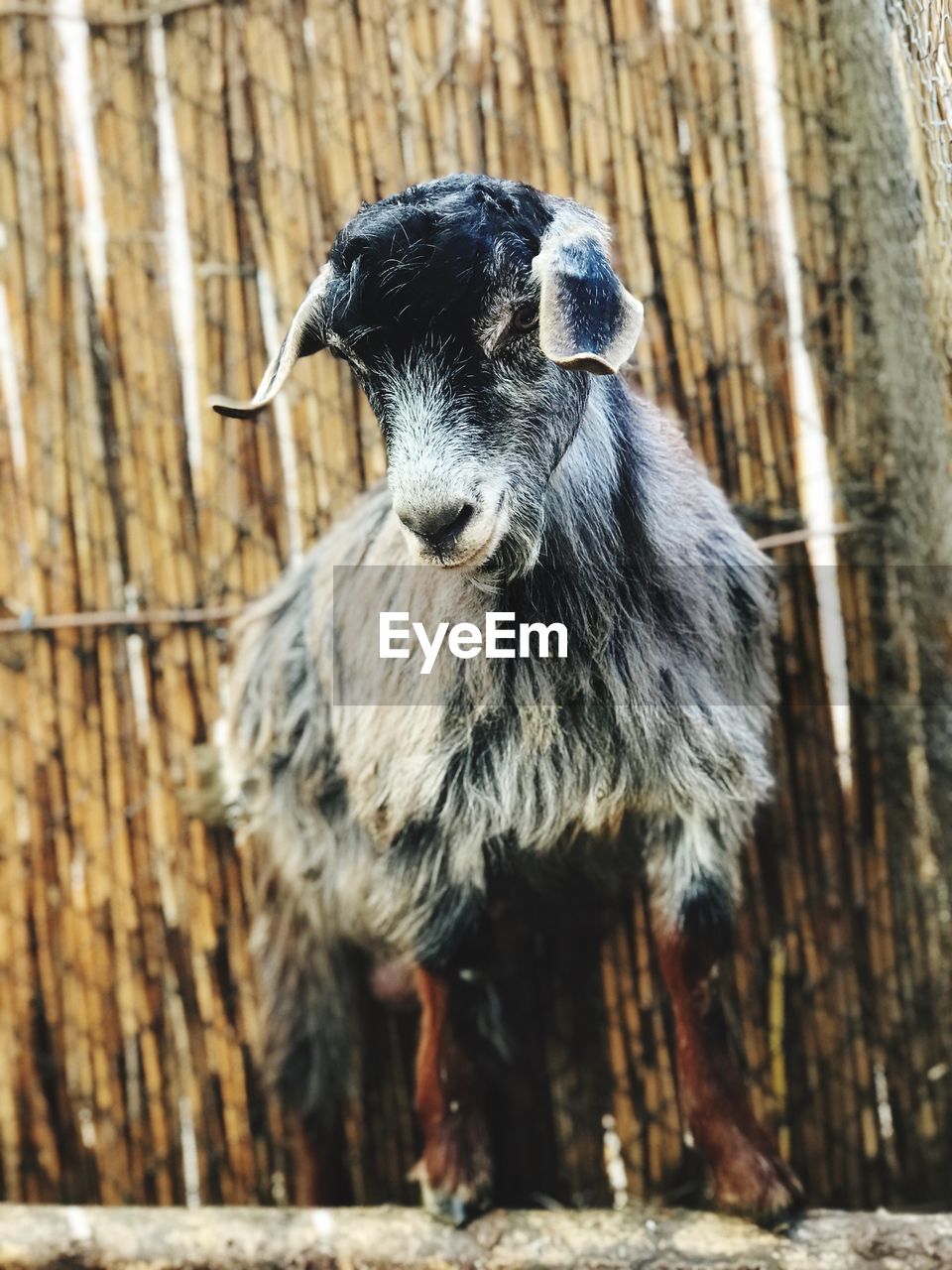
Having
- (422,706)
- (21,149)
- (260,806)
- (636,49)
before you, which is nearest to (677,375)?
(636,49)

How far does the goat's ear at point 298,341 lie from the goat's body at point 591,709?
35 cm

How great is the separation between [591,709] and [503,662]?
0.50ft

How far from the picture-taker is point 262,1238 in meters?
2.01

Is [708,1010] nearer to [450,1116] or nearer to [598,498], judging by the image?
[450,1116]

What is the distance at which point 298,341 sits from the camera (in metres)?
1.55

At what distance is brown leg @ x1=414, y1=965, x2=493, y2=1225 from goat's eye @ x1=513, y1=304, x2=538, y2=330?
1092 mm

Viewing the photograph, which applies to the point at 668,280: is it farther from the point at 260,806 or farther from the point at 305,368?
the point at 260,806

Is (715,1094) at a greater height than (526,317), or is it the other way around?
(526,317)

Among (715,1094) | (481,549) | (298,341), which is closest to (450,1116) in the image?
(715,1094)

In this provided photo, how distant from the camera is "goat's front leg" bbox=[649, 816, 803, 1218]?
6.03ft

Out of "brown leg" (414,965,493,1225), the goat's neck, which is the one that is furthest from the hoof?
the goat's neck

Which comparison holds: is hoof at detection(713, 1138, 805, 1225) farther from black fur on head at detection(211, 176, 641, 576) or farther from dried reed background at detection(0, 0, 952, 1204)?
black fur on head at detection(211, 176, 641, 576)

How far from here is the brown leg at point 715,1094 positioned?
184 cm

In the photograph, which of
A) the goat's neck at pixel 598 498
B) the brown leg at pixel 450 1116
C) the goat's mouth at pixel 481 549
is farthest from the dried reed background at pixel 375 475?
the goat's mouth at pixel 481 549
